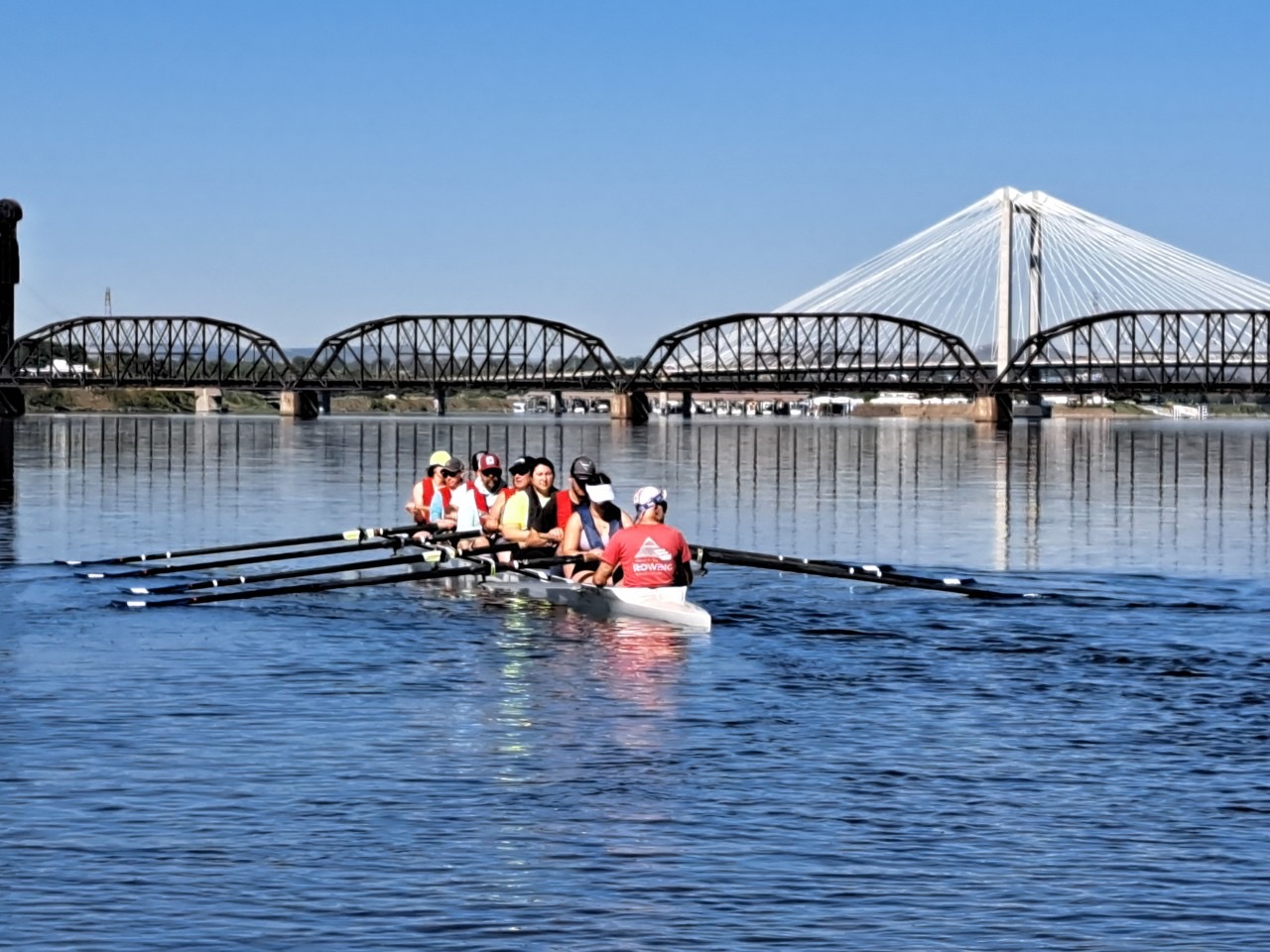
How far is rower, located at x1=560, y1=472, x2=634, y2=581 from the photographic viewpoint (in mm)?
28656

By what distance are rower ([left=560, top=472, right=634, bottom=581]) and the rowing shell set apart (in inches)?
13.3

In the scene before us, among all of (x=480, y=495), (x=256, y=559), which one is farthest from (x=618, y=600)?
(x=256, y=559)

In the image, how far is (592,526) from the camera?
29.2m

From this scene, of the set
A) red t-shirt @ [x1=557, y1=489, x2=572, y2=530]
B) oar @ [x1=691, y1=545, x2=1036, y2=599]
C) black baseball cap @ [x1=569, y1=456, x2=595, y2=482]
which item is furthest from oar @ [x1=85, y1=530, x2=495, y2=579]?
oar @ [x1=691, y1=545, x2=1036, y2=599]

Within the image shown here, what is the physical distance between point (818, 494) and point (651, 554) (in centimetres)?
4011

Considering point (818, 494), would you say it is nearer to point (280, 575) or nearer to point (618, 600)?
point (280, 575)

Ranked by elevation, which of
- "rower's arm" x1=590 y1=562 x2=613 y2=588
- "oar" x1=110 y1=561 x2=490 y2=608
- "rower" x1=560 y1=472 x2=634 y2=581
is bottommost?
"oar" x1=110 y1=561 x2=490 y2=608

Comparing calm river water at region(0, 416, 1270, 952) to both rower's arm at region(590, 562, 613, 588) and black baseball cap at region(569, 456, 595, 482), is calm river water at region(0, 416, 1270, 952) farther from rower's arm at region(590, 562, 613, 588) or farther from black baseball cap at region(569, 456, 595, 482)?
black baseball cap at region(569, 456, 595, 482)

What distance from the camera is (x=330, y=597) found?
3125 cm

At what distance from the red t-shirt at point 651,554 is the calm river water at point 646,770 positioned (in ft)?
2.53

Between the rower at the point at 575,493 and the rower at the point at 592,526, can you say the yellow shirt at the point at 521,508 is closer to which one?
the rower at the point at 575,493

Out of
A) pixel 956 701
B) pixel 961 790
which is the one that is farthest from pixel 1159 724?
pixel 961 790

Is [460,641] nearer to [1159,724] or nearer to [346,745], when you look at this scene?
[346,745]

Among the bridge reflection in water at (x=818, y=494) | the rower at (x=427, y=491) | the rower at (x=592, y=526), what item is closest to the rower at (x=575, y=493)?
the rower at (x=592, y=526)
